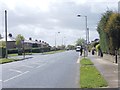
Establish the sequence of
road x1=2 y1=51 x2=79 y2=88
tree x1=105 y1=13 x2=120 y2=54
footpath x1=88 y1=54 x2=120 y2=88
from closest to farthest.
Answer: footpath x1=88 y1=54 x2=120 y2=88
road x1=2 y1=51 x2=79 y2=88
tree x1=105 y1=13 x2=120 y2=54

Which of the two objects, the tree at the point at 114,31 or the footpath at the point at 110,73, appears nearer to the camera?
the footpath at the point at 110,73

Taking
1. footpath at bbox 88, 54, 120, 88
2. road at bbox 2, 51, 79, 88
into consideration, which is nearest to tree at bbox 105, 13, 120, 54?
footpath at bbox 88, 54, 120, 88

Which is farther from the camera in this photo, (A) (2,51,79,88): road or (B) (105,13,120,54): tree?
(B) (105,13,120,54): tree

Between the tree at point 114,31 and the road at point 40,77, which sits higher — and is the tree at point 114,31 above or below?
above

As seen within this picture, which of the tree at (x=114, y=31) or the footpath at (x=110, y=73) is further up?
the tree at (x=114, y=31)

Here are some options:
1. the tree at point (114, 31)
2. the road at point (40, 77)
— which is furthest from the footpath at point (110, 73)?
the tree at point (114, 31)

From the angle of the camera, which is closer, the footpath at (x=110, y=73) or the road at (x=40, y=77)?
the footpath at (x=110, y=73)

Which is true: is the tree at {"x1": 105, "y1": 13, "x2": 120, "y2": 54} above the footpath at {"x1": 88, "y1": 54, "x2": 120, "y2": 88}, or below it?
above

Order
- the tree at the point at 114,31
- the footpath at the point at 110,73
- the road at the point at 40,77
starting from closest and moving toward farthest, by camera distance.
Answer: the footpath at the point at 110,73 < the road at the point at 40,77 < the tree at the point at 114,31

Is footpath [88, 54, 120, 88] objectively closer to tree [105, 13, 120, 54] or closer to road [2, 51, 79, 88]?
road [2, 51, 79, 88]

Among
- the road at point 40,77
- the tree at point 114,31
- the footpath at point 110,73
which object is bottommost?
the road at point 40,77

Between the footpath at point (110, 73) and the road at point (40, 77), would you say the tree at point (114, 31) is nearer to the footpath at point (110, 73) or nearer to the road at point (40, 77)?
the footpath at point (110, 73)

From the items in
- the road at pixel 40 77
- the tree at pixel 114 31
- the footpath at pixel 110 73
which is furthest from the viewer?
the tree at pixel 114 31

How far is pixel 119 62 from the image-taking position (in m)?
32.1
